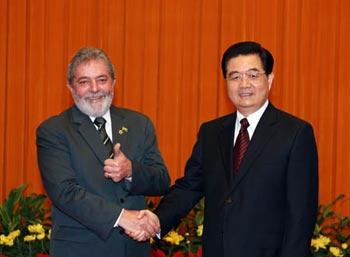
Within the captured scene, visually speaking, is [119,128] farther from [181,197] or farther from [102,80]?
[181,197]

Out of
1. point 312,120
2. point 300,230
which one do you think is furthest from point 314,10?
point 300,230

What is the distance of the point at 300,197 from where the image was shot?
2639 millimetres

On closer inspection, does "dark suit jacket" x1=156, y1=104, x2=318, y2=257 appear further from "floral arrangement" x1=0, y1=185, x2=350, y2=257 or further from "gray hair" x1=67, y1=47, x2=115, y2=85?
"floral arrangement" x1=0, y1=185, x2=350, y2=257

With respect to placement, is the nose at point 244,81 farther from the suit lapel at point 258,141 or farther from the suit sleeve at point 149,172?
the suit sleeve at point 149,172

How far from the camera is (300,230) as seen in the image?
263cm

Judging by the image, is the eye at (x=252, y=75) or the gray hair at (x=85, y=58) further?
the gray hair at (x=85, y=58)

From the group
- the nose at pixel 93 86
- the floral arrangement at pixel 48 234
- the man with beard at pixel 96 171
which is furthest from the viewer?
the floral arrangement at pixel 48 234

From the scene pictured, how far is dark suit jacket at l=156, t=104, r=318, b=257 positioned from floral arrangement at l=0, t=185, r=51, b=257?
1.60 m

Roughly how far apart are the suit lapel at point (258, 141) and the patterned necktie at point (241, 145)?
5 centimetres

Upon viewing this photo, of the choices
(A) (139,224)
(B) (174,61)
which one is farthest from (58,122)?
(B) (174,61)

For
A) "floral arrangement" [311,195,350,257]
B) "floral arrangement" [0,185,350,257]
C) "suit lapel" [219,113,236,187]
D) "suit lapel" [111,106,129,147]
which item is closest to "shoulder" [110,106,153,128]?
"suit lapel" [111,106,129,147]

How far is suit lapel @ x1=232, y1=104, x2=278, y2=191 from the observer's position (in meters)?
2.72

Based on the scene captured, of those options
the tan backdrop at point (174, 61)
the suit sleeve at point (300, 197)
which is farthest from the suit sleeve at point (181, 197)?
the tan backdrop at point (174, 61)

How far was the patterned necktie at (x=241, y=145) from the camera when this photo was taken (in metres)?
2.79
